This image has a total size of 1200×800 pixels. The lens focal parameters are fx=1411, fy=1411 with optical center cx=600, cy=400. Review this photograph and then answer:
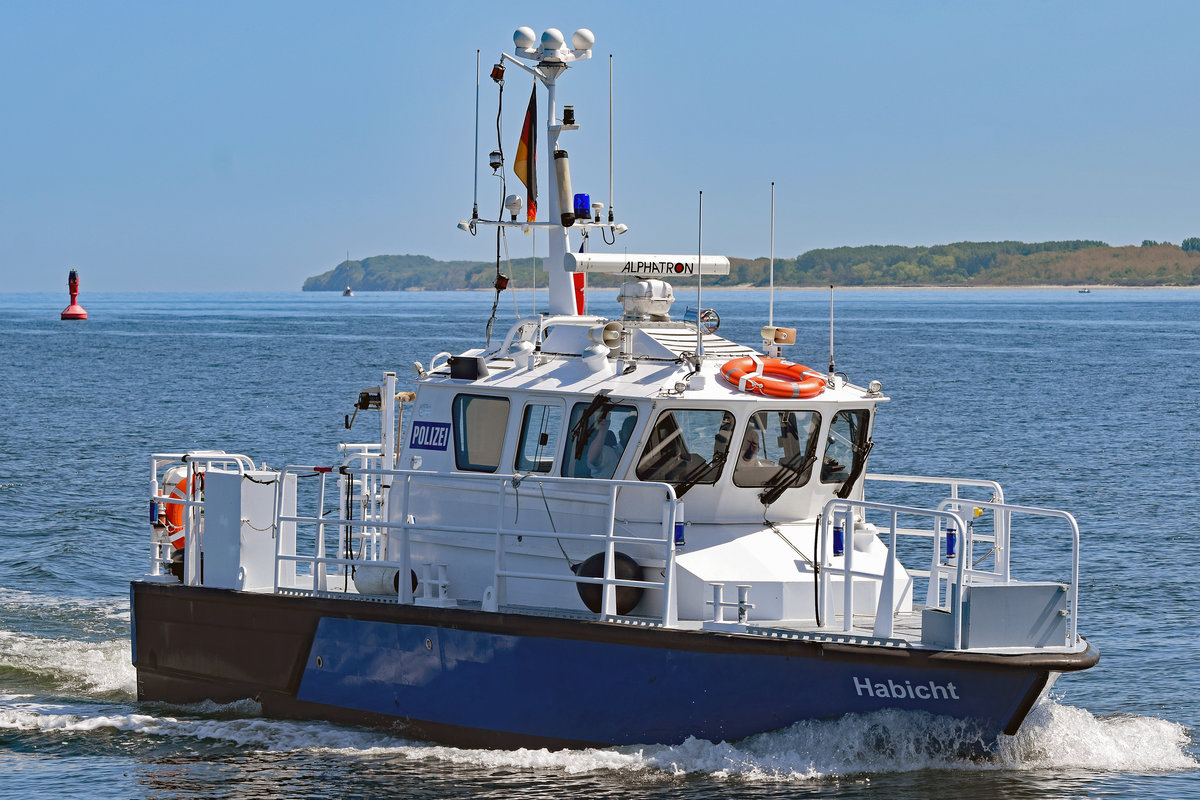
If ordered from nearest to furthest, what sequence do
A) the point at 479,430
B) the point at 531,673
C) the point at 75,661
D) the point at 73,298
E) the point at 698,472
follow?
the point at 531,673, the point at 698,472, the point at 479,430, the point at 75,661, the point at 73,298

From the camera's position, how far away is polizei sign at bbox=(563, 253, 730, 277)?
11.1 m

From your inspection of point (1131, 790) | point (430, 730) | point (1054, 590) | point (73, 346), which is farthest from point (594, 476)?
point (73, 346)

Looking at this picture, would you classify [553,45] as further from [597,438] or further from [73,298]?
[73,298]

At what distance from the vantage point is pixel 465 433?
11.2 metres

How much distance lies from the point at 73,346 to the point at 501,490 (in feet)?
230

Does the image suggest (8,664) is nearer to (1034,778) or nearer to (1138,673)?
(1034,778)

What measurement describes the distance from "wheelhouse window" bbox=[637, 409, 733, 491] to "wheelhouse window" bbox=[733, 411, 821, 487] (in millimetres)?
171

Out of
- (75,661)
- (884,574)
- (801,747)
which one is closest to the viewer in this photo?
(884,574)

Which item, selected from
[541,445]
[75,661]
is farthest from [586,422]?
[75,661]

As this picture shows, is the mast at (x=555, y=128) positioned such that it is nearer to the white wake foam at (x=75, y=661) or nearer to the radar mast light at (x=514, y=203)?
the radar mast light at (x=514, y=203)

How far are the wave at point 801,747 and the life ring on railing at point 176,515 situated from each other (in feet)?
5.02

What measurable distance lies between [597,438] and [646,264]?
1.54 metres

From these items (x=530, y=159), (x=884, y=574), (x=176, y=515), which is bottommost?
(x=176, y=515)

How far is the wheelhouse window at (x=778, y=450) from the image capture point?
34.4ft
